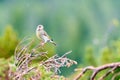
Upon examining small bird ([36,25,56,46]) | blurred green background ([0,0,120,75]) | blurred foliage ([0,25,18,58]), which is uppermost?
blurred green background ([0,0,120,75])

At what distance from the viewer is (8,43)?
1046cm

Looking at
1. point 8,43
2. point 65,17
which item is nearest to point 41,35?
point 8,43

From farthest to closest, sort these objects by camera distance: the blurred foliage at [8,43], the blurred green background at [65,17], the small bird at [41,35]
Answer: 1. the blurred green background at [65,17]
2. the blurred foliage at [8,43]
3. the small bird at [41,35]

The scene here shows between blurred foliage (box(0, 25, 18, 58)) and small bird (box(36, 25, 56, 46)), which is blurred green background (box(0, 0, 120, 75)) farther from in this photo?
small bird (box(36, 25, 56, 46))

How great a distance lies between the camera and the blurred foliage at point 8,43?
985 cm

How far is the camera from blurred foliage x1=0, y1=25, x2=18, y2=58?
9852 millimetres

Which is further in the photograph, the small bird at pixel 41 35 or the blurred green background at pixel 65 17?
the blurred green background at pixel 65 17

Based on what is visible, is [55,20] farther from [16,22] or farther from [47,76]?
[47,76]

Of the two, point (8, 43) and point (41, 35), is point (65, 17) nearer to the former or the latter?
point (8, 43)

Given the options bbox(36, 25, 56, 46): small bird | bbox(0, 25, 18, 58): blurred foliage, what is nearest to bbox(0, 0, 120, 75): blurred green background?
bbox(0, 25, 18, 58): blurred foliage

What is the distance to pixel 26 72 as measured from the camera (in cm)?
500

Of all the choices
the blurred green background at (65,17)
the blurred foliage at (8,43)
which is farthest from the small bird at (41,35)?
the blurred green background at (65,17)

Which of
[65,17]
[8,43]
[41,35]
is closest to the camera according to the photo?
[41,35]

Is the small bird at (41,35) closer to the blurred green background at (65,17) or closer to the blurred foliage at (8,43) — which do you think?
the blurred foliage at (8,43)
